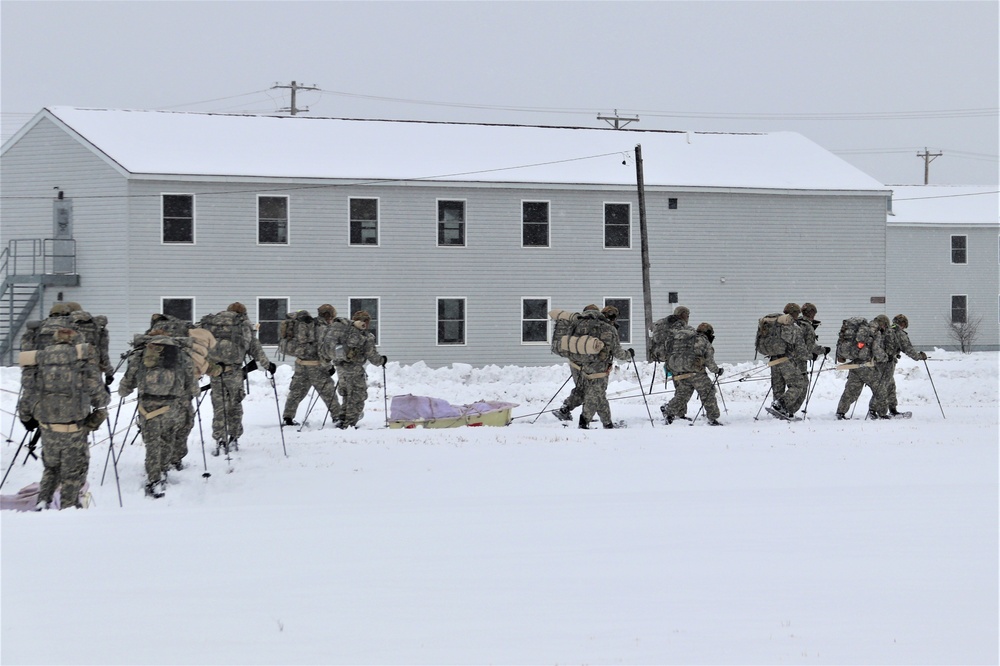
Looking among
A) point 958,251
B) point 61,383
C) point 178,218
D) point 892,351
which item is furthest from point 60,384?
point 958,251

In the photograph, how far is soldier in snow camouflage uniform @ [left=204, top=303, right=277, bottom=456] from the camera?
1357cm

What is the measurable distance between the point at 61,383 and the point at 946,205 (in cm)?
4235

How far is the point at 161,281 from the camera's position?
26.6 meters

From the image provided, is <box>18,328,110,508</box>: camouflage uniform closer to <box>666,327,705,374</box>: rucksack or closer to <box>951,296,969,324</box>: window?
<box>666,327,705,374</box>: rucksack

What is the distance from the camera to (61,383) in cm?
978

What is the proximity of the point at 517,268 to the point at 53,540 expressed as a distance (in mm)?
21267

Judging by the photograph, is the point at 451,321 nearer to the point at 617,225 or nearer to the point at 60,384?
the point at 617,225

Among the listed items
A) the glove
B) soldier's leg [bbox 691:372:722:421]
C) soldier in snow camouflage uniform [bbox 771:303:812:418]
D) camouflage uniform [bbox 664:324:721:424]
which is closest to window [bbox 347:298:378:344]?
camouflage uniform [bbox 664:324:721:424]

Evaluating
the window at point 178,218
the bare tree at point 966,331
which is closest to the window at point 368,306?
the window at point 178,218

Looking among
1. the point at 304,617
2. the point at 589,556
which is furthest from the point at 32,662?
the point at 589,556

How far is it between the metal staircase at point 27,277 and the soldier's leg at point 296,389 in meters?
12.9

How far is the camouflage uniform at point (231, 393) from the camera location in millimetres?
13620

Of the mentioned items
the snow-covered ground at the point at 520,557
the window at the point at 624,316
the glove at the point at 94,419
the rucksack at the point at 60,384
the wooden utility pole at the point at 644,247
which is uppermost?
the wooden utility pole at the point at 644,247

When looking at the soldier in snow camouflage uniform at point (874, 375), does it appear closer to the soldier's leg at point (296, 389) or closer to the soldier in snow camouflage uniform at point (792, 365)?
the soldier in snow camouflage uniform at point (792, 365)
